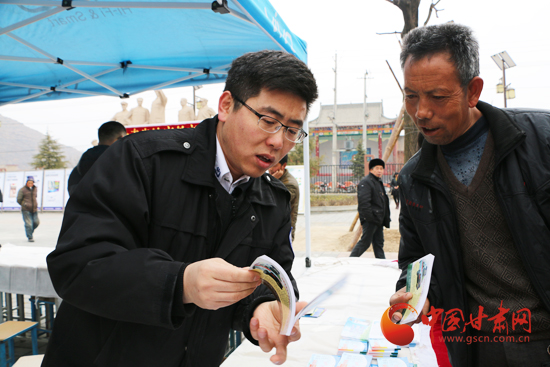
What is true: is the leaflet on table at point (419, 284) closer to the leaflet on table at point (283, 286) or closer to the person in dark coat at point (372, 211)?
the leaflet on table at point (283, 286)

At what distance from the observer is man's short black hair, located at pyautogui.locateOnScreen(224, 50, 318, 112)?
3.76ft

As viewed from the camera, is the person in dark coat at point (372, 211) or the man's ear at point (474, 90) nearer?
the man's ear at point (474, 90)

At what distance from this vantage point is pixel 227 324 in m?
1.33

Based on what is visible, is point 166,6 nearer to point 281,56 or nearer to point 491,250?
point 281,56

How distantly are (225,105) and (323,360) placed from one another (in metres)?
1.60

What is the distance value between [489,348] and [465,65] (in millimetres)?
1144

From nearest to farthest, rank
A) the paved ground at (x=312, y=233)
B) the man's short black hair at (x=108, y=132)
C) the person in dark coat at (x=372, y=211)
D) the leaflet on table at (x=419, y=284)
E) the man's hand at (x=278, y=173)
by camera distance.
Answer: the leaflet on table at (x=419, y=284), the man's short black hair at (x=108, y=132), the man's hand at (x=278, y=173), the person in dark coat at (x=372, y=211), the paved ground at (x=312, y=233)

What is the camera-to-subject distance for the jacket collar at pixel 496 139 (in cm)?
136

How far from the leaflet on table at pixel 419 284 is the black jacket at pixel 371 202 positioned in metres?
4.77

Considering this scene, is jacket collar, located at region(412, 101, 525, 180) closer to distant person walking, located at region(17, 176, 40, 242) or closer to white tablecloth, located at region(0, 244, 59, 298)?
white tablecloth, located at region(0, 244, 59, 298)

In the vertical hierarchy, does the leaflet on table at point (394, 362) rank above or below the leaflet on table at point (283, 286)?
below

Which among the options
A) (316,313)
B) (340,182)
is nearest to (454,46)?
(316,313)

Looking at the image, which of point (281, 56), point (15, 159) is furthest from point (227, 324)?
point (15, 159)

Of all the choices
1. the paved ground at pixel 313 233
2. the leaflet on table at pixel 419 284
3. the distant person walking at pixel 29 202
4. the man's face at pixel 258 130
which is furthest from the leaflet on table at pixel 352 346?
the distant person walking at pixel 29 202
